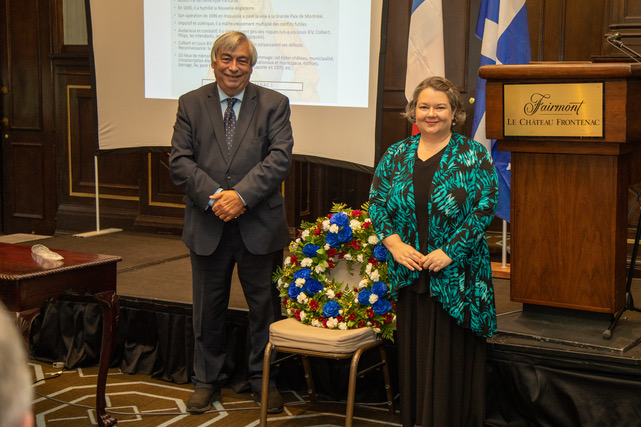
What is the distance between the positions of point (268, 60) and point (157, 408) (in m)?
2.25

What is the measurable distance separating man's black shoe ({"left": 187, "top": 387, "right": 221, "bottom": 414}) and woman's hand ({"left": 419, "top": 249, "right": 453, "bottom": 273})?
1366 millimetres

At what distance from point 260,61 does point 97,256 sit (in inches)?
76.7

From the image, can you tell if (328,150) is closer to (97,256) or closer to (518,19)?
(518,19)

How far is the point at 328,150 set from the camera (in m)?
4.82

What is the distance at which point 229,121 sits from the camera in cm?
357

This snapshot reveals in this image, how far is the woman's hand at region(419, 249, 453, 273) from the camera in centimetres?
288

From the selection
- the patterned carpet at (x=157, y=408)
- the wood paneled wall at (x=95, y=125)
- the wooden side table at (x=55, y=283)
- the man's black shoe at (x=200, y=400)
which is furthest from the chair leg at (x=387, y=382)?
the wood paneled wall at (x=95, y=125)

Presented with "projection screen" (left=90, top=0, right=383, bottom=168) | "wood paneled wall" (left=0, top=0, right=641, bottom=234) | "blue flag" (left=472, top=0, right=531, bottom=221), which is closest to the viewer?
"blue flag" (left=472, top=0, right=531, bottom=221)

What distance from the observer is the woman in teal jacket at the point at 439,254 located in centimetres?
292

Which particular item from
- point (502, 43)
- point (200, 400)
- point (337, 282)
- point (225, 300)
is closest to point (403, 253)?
point (337, 282)

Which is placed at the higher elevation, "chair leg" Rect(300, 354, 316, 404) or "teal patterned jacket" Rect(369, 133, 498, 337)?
"teal patterned jacket" Rect(369, 133, 498, 337)

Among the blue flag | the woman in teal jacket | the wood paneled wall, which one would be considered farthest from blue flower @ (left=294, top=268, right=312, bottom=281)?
the wood paneled wall

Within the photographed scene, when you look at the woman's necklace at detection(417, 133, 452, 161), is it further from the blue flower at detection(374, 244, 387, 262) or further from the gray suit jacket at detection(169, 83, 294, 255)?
the gray suit jacket at detection(169, 83, 294, 255)

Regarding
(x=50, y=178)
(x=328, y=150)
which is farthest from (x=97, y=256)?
(x=50, y=178)
